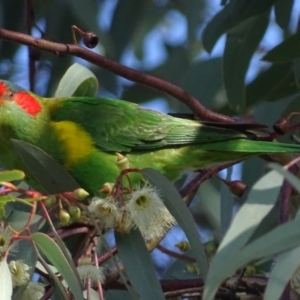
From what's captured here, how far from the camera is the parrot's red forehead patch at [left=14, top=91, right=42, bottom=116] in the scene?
2426mm

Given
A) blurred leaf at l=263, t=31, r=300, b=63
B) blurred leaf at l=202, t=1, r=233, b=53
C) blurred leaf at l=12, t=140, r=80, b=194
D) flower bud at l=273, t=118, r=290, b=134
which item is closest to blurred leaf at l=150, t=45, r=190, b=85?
blurred leaf at l=202, t=1, r=233, b=53

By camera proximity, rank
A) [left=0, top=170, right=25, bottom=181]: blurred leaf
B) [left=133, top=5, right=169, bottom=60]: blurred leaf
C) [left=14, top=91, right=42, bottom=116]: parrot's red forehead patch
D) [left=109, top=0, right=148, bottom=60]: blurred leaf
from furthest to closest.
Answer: [left=133, top=5, right=169, bottom=60]: blurred leaf → [left=109, top=0, right=148, bottom=60]: blurred leaf → [left=14, top=91, right=42, bottom=116]: parrot's red forehead patch → [left=0, top=170, right=25, bottom=181]: blurred leaf

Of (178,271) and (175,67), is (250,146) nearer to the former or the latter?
(178,271)

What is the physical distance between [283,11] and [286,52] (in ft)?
0.61

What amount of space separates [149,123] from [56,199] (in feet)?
2.66

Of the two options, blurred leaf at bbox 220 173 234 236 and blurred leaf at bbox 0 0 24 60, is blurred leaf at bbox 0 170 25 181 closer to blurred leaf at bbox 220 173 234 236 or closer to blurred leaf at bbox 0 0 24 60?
blurred leaf at bbox 220 173 234 236

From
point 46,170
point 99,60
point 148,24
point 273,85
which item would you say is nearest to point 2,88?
point 99,60

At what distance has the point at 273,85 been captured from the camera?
114 inches

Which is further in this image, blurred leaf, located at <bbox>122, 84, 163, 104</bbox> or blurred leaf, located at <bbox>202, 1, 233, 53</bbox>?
blurred leaf, located at <bbox>122, 84, 163, 104</bbox>

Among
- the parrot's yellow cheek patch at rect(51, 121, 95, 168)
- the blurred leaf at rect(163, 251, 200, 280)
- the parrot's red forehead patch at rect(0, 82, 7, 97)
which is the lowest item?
the blurred leaf at rect(163, 251, 200, 280)

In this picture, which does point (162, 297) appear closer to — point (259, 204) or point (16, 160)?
point (259, 204)

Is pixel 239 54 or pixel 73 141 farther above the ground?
pixel 239 54

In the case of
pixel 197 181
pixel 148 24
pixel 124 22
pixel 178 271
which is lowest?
pixel 178 271

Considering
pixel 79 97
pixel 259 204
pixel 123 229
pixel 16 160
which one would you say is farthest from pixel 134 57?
pixel 259 204
